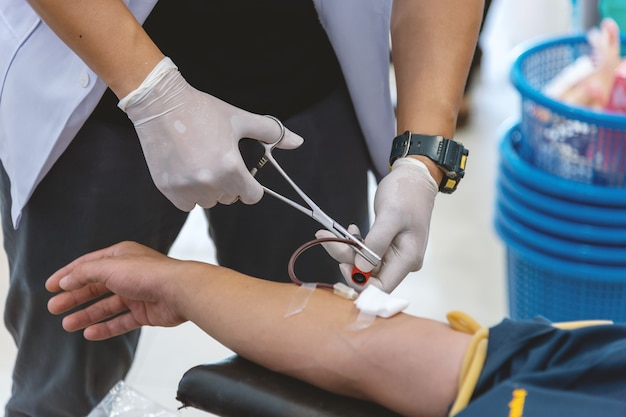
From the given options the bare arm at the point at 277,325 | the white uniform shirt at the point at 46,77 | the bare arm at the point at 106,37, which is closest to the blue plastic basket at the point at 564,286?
the white uniform shirt at the point at 46,77

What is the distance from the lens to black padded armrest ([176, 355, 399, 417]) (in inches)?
37.3

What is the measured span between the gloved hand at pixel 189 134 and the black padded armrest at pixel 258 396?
0.87 ft

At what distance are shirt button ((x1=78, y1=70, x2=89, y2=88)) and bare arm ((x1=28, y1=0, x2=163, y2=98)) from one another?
3.6 inches

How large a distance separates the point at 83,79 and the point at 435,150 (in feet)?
1.81

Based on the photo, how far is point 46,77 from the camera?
1.23 meters

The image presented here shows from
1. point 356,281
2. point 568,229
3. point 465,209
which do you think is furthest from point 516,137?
point 356,281

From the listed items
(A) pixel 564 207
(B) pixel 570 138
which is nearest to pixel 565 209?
(A) pixel 564 207

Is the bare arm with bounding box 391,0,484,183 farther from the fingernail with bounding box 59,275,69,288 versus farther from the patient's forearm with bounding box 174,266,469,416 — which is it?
the fingernail with bounding box 59,275,69,288

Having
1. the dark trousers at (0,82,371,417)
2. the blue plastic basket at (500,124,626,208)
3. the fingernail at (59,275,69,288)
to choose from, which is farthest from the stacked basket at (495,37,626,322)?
the fingernail at (59,275,69,288)

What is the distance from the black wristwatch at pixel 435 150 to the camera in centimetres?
126

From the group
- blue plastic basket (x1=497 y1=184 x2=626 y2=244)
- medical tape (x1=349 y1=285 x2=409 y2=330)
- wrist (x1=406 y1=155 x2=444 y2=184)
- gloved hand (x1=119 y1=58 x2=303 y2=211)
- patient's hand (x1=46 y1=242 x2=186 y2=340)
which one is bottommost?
blue plastic basket (x1=497 y1=184 x2=626 y2=244)

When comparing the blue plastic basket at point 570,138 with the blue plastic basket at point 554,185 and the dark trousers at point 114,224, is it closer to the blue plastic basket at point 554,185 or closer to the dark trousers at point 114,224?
the blue plastic basket at point 554,185

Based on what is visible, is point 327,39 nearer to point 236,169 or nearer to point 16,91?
point 236,169

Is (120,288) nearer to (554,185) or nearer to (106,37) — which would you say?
(106,37)
